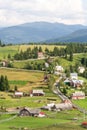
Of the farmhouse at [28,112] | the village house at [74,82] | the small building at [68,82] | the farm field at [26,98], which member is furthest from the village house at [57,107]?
the small building at [68,82]

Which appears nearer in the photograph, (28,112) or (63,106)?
(28,112)

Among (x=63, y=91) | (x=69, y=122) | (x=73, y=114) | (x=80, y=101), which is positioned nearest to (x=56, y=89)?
→ (x=63, y=91)

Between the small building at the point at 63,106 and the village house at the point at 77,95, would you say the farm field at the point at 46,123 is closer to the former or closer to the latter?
the small building at the point at 63,106

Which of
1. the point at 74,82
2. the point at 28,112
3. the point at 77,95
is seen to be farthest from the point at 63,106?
the point at 74,82

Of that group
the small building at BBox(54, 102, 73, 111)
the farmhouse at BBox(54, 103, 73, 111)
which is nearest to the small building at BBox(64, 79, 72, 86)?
the small building at BBox(54, 102, 73, 111)

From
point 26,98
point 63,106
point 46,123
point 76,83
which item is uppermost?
point 46,123

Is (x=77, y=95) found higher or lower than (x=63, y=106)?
lower

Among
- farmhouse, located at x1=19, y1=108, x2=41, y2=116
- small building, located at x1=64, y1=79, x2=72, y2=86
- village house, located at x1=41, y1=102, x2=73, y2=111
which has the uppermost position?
farmhouse, located at x1=19, y1=108, x2=41, y2=116

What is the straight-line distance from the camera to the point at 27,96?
163750 mm

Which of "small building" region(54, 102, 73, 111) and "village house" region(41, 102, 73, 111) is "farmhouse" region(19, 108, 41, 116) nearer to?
"village house" region(41, 102, 73, 111)

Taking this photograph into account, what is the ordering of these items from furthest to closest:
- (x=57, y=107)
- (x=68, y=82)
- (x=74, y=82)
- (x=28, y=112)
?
(x=68, y=82)
(x=74, y=82)
(x=57, y=107)
(x=28, y=112)

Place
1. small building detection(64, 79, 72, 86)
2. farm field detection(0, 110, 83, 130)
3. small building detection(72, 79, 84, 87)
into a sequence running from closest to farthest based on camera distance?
farm field detection(0, 110, 83, 130) → small building detection(72, 79, 84, 87) → small building detection(64, 79, 72, 86)

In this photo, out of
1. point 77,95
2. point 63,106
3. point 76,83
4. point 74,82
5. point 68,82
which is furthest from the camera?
point 68,82

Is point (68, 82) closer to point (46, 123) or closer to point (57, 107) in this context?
point (57, 107)
